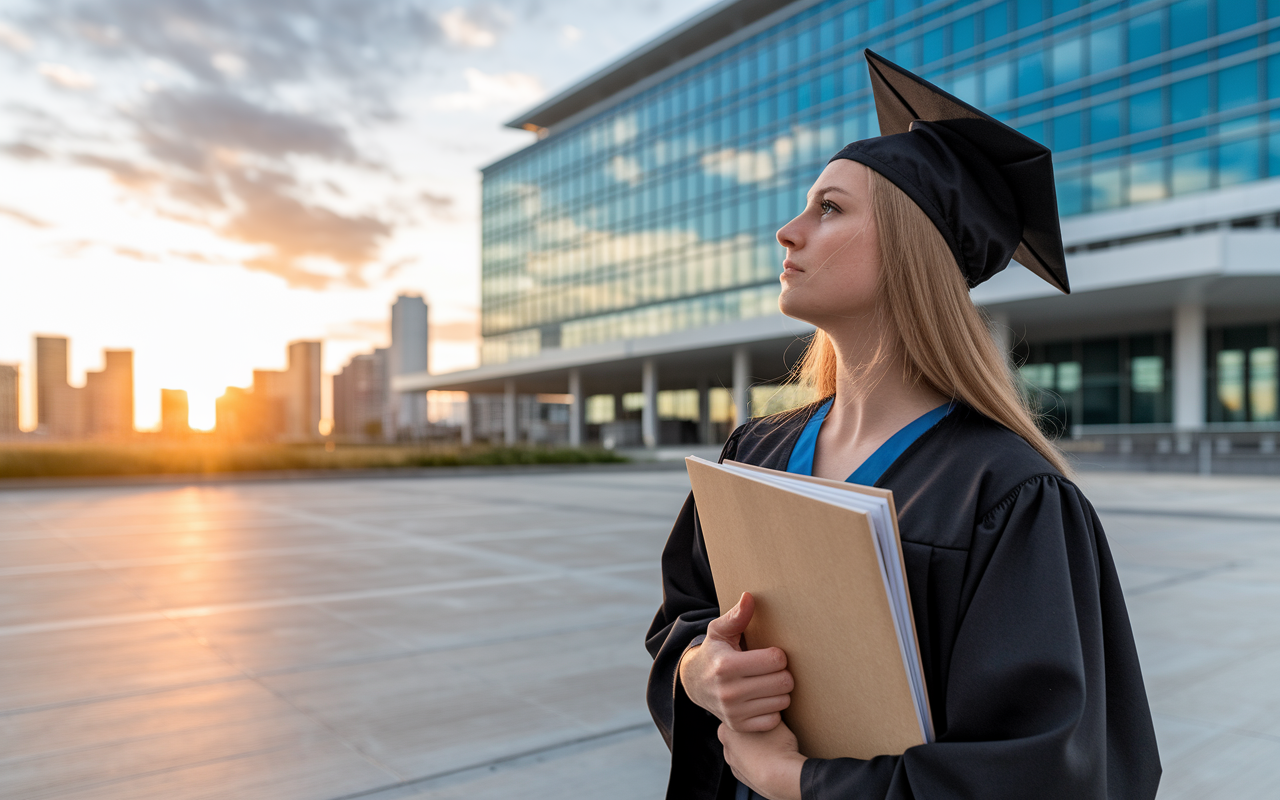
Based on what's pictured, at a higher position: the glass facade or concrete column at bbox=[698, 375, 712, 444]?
the glass facade

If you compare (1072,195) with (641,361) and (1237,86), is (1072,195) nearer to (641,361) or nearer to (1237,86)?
(1237,86)

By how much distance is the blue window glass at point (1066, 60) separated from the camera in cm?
3114

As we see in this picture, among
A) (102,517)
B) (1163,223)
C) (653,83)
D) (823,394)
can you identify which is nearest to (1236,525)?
(823,394)

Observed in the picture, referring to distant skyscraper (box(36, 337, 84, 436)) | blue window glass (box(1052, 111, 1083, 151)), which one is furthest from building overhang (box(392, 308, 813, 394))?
distant skyscraper (box(36, 337, 84, 436))

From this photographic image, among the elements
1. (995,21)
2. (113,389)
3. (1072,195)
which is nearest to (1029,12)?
(995,21)

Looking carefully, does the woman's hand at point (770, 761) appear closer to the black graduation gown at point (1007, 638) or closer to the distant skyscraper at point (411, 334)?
the black graduation gown at point (1007, 638)

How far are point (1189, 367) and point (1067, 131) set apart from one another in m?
9.98

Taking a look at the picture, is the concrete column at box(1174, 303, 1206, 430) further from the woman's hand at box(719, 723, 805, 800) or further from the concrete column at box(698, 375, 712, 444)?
the woman's hand at box(719, 723, 805, 800)

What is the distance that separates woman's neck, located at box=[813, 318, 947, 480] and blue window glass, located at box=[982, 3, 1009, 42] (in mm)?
37127

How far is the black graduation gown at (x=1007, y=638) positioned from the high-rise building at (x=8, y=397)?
149m

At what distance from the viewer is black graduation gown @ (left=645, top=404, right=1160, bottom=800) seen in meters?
1.07

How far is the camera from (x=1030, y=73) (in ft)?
106

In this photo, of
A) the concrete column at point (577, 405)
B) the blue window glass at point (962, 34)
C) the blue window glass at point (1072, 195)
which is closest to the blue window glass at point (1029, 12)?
the blue window glass at point (962, 34)

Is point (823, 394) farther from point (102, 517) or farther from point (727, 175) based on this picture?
point (727, 175)
